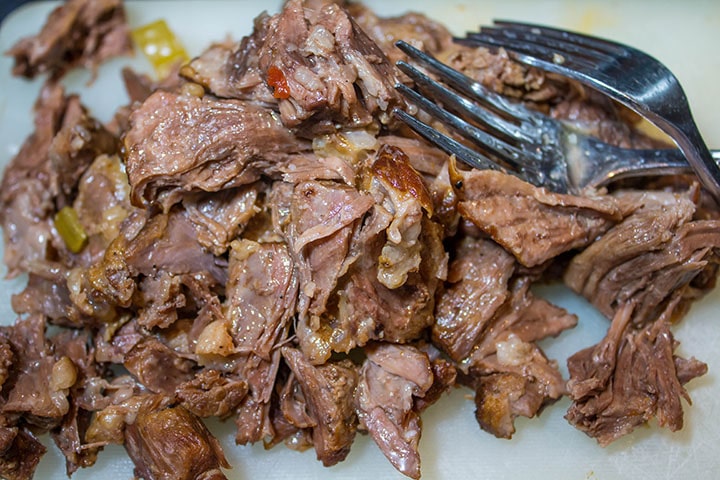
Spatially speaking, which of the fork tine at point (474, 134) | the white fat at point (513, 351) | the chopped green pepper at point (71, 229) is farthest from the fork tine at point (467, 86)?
the chopped green pepper at point (71, 229)

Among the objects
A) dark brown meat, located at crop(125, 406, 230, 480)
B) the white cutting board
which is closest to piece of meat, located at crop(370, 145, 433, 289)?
the white cutting board

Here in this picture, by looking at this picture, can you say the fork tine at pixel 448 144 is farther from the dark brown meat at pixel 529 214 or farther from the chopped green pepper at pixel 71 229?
the chopped green pepper at pixel 71 229

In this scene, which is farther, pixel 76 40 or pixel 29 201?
pixel 76 40

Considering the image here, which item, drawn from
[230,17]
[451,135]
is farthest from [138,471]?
[230,17]

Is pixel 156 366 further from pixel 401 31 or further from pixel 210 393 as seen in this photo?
pixel 401 31

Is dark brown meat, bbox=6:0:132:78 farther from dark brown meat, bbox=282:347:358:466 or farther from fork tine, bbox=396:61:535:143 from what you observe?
dark brown meat, bbox=282:347:358:466

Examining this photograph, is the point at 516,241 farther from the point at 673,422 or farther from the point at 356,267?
the point at 673,422

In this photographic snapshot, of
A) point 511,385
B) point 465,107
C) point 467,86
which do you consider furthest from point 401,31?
point 511,385
